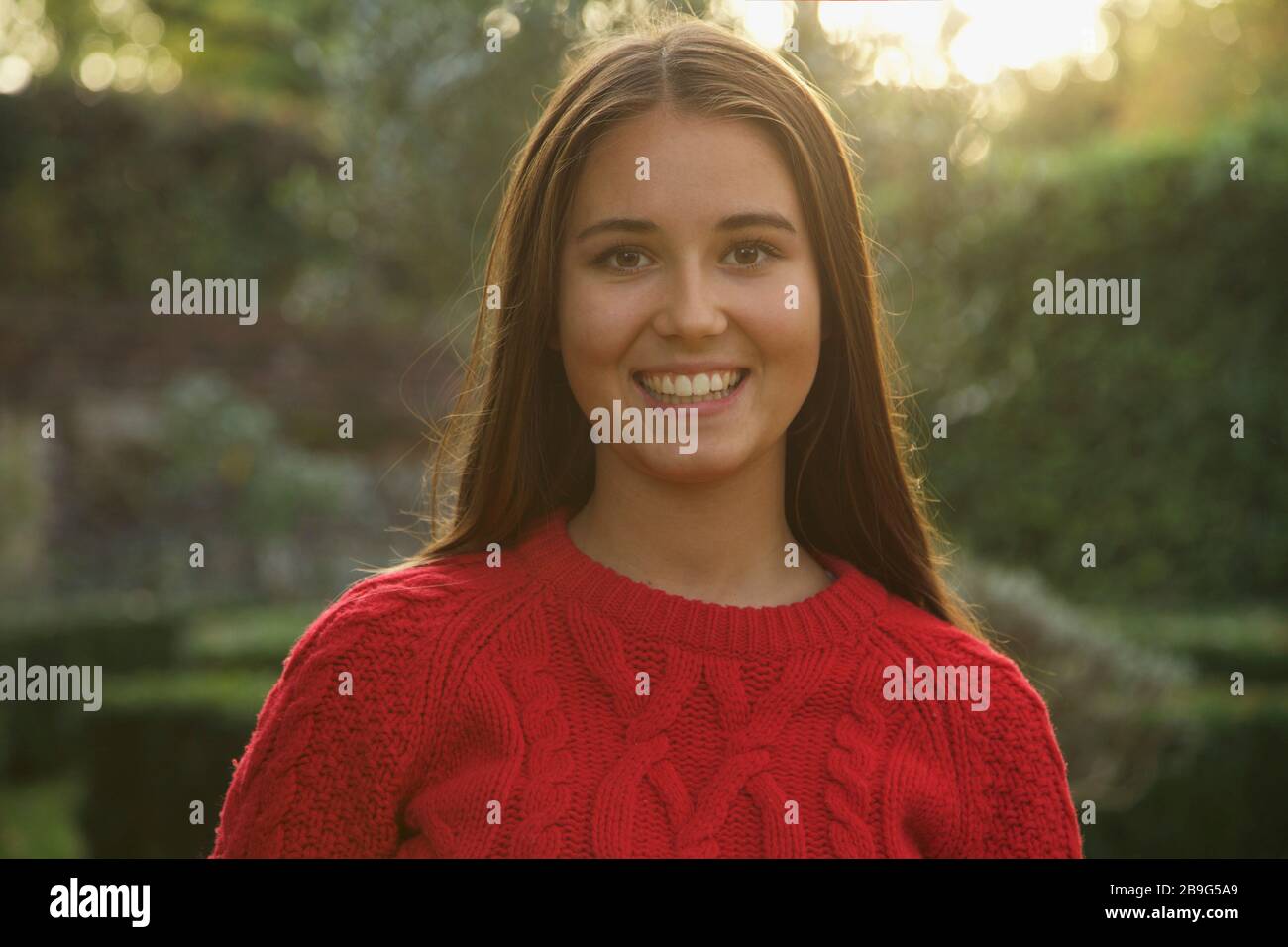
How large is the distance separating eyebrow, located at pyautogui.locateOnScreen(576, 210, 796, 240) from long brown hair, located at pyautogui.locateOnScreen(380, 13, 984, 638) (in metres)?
0.09

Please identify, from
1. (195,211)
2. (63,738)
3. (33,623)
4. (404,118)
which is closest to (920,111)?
(404,118)

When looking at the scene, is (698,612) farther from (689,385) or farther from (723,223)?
(723,223)

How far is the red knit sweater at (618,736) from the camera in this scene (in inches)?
76.9

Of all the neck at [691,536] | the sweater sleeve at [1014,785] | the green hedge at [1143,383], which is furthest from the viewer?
the green hedge at [1143,383]

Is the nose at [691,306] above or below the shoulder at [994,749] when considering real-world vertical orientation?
above

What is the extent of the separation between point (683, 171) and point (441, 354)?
103cm

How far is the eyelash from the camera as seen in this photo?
2.05 metres

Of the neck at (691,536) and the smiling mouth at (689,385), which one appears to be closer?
the smiling mouth at (689,385)

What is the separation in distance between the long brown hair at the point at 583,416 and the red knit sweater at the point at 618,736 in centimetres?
18

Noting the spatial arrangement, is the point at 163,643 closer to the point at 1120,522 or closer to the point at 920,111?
the point at 920,111

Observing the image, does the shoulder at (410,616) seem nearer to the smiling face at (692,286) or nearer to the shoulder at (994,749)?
the smiling face at (692,286)

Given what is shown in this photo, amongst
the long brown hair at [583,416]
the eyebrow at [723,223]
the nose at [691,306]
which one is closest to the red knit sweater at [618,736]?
the long brown hair at [583,416]

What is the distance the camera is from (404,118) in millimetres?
5586
